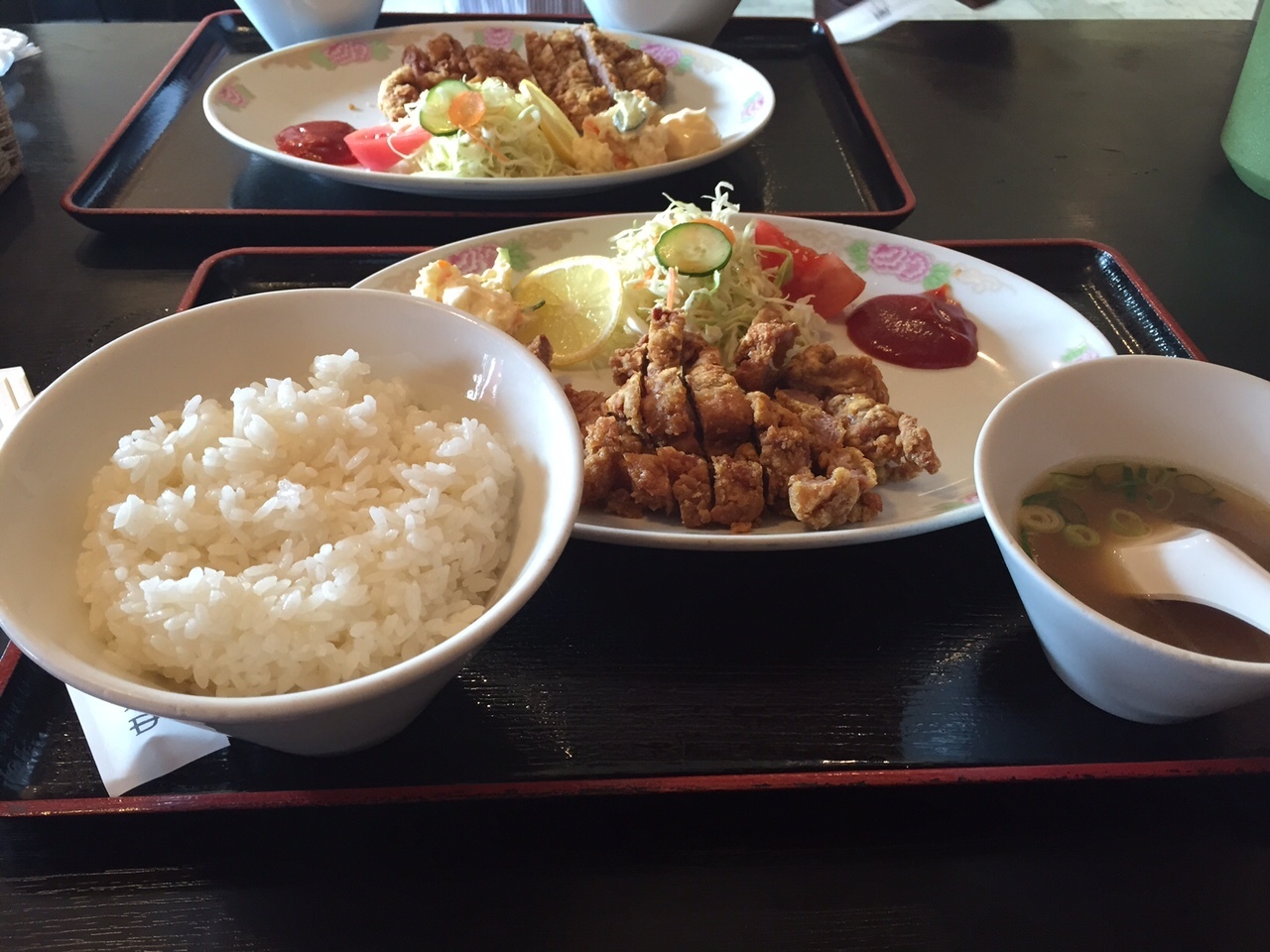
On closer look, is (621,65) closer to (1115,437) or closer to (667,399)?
(667,399)

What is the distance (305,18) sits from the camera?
11.9 ft

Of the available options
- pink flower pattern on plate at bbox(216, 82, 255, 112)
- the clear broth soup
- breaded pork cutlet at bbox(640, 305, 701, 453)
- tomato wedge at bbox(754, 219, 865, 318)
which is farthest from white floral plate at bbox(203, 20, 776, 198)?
the clear broth soup

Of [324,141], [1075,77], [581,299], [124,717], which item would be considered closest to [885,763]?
[124,717]

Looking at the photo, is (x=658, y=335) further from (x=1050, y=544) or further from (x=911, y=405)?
(x=1050, y=544)

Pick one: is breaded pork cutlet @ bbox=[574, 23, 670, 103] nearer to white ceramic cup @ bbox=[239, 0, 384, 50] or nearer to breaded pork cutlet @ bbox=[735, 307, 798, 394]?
white ceramic cup @ bbox=[239, 0, 384, 50]

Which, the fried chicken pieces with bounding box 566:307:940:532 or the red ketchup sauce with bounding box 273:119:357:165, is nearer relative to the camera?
the fried chicken pieces with bounding box 566:307:940:532

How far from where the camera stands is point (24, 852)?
50.2 inches

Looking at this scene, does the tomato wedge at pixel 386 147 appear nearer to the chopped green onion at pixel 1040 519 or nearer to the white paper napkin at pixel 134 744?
the white paper napkin at pixel 134 744

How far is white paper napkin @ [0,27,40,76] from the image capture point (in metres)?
3.54

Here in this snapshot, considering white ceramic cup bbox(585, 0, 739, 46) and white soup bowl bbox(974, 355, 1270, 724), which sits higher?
white ceramic cup bbox(585, 0, 739, 46)

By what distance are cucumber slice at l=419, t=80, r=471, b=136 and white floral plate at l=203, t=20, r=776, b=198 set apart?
0.17m

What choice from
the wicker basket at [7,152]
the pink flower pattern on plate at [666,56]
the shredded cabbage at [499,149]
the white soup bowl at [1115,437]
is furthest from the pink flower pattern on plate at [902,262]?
the wicker basket at [7,152]

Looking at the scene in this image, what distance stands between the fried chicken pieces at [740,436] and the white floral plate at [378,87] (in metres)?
1.02

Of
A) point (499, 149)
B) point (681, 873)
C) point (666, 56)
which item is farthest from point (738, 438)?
point (666, 56)
